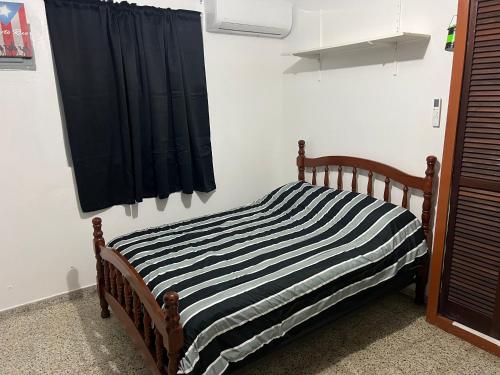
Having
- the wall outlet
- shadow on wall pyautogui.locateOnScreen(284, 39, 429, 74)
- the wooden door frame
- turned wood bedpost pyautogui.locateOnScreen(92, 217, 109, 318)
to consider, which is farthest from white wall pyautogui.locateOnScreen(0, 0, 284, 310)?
the wooden door frame

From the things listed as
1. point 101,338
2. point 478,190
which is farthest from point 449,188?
point 101,338

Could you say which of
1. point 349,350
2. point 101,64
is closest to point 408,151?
point 349,350

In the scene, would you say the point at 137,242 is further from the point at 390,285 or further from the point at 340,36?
the point at 340,36

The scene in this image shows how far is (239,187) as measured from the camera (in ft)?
11.2

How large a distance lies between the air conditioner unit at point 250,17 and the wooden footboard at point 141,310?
1.76m

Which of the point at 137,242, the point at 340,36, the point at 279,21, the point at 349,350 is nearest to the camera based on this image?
the point at 349,350

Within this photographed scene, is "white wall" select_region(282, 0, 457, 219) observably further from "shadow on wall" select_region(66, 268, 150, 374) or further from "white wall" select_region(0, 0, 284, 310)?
"shadow on wall" select_region(66, 268, 150, 374)

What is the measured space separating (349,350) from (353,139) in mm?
1519

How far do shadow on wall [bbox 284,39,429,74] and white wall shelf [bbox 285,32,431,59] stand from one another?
0.03m

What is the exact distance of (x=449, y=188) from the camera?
2131 millimetres

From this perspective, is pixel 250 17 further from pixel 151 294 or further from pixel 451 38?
pixel 151 294

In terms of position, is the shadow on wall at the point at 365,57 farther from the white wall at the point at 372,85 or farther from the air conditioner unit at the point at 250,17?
the air conditioner unit at the point at 250,17

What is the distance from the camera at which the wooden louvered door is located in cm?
187

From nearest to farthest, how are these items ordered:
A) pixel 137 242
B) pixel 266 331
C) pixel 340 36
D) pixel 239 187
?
pixel 266 331 < pixel 137 242 < pixel 340 36 < pixel 239 187
